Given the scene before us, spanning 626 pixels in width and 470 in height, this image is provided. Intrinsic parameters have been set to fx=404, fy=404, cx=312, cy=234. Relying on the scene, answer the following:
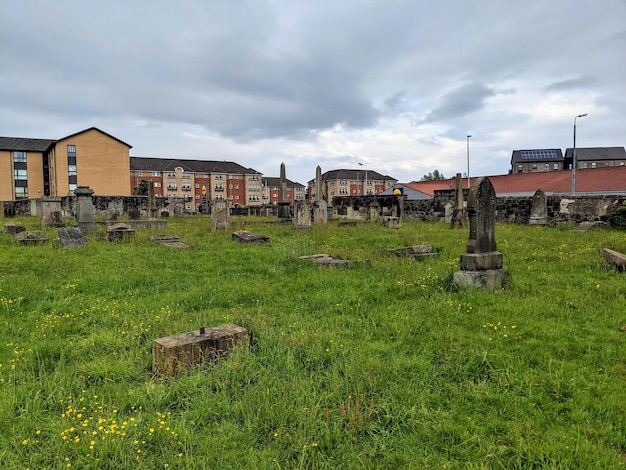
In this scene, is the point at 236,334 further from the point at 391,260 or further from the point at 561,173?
the point at 561,173

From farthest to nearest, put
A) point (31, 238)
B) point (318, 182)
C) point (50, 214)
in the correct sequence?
point (318, 182) < point (50, 214) < point (31, 238)

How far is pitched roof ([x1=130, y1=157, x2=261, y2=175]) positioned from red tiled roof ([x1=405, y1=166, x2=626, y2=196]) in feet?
197

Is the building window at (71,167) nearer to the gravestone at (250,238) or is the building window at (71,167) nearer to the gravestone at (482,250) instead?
the gravestone at (250,238)

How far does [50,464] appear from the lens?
250 cm

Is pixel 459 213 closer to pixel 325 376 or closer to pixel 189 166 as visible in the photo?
pixel 325 376

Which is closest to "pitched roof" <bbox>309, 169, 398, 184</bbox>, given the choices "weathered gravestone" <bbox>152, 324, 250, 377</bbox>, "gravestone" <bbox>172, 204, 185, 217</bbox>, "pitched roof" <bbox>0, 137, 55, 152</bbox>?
"pitched roof" <bbox>0, 137, 55, 152</bbox>

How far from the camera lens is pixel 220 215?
15742 millimetres

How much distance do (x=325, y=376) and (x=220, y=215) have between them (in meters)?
12.9

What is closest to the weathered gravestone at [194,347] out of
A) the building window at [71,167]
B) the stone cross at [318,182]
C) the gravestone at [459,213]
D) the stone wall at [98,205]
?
the gravestone at [459,213]

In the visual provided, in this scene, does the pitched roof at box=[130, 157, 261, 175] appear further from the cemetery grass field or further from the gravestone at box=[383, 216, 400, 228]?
the cemetery grass field

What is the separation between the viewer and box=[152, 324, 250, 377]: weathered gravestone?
12.0 ft

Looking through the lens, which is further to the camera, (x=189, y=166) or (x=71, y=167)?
(x=189, y=166)

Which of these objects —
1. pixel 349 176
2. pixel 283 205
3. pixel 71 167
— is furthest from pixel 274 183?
pixel 283 205

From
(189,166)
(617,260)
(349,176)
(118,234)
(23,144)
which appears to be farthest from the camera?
(349,176)
